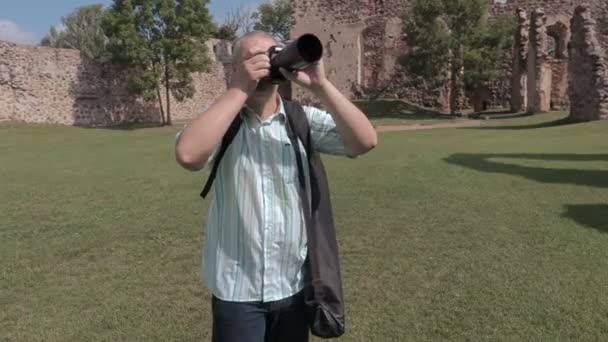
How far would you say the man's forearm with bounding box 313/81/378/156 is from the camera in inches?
77.4

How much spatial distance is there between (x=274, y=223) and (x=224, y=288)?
0.27 metres

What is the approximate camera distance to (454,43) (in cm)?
2373

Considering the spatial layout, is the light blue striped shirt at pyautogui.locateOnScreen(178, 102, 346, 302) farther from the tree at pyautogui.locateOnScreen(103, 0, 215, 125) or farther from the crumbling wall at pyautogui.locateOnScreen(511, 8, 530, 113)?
the crumbling wall at pyautogui.locateOnScreen(511, 8, 530, 113)

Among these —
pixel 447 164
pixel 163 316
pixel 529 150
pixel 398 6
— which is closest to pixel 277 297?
pixel 163 316

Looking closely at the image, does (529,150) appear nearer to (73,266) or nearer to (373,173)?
(373,173)

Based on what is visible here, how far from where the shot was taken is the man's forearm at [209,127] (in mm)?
1849

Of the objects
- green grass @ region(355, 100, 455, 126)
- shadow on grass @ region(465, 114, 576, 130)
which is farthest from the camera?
green grass @ region(355, 100, 455, 126)

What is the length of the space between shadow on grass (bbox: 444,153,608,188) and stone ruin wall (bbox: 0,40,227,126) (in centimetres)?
1899

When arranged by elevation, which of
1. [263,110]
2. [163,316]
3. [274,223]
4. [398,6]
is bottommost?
[163,316]

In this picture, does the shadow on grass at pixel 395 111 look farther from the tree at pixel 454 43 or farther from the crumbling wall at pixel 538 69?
the crumbling wall at pixel 538 69

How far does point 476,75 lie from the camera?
23844mm

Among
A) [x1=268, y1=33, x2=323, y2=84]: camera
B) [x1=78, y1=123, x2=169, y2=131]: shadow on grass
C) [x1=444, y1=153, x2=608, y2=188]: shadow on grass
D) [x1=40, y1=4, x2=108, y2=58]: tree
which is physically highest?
[x1=40, y1=4, x2=108, y2=58]: tree

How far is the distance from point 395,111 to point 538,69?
6.48 metres

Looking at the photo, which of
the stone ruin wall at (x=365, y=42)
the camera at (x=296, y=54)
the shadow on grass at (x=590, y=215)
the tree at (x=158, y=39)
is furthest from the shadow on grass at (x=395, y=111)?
the camera at (x=296, y=54)
